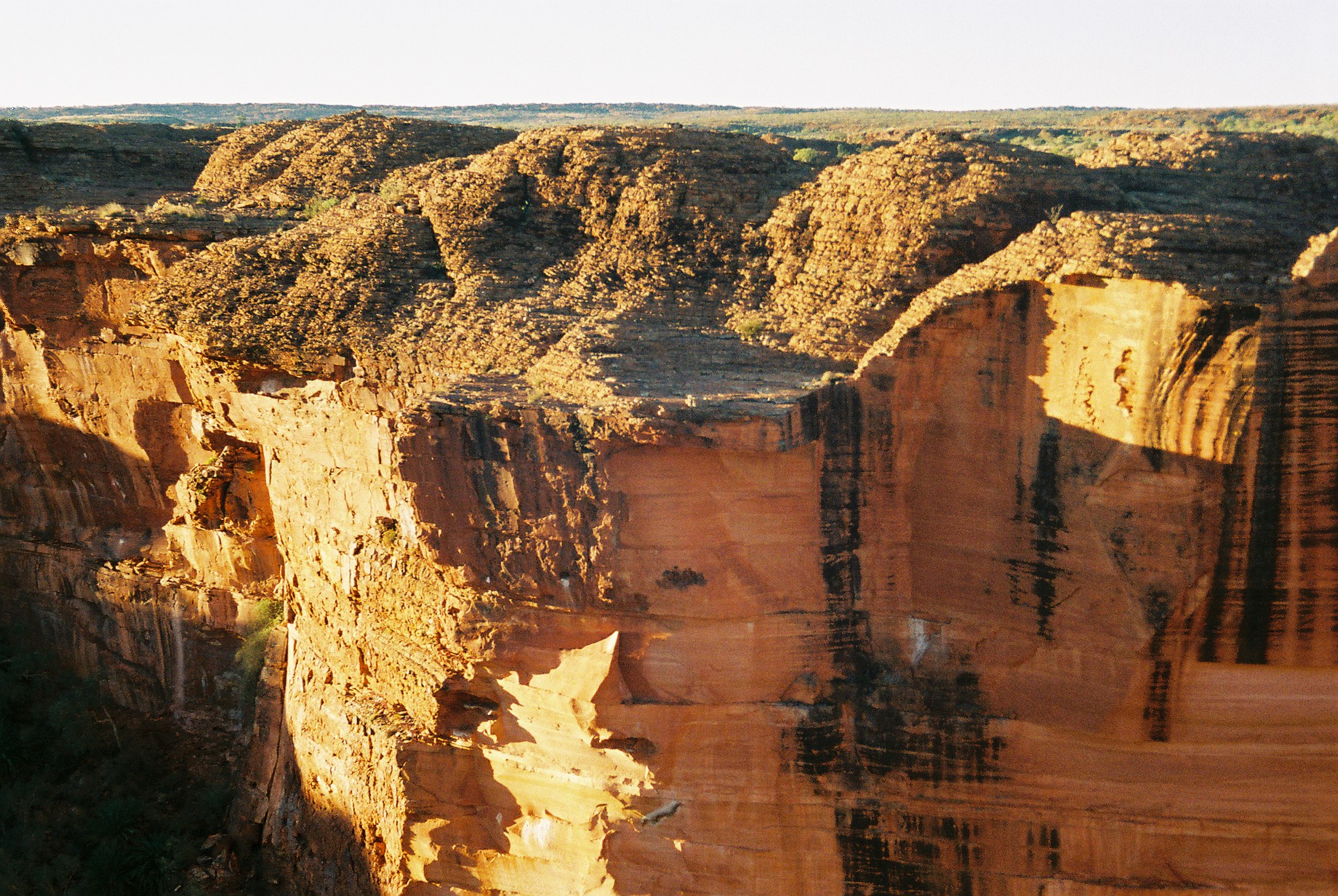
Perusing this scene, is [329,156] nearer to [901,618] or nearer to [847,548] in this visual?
[847,548]

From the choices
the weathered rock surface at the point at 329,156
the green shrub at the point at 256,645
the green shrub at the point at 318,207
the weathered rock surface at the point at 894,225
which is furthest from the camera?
the weathered rock surface at the point at 329,156

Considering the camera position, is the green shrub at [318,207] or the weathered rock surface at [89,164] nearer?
the green shrub at [318,207]

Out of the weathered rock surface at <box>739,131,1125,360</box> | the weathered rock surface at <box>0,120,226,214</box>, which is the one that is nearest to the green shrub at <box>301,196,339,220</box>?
the weathered rock surface at <box>0,120,226,214</box>

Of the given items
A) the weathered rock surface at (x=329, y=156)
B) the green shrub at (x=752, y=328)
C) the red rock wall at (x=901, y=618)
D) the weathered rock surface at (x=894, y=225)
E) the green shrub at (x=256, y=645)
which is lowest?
the green shrub at (x=256, y=645)

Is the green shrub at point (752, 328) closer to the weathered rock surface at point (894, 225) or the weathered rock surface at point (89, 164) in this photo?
the weathered rock surface at point (894, 225)

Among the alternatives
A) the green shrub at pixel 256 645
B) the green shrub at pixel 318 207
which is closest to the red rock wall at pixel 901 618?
the green shrub at pixel 256 645

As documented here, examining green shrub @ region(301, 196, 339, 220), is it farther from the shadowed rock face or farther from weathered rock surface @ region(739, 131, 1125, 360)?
weathered rock surface @ region(739, 131, 1125, 360)

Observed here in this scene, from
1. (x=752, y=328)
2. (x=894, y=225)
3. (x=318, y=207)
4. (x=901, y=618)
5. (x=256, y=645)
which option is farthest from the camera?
(x=318, y=207)

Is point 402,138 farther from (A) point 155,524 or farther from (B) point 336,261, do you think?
(A) point 155,524

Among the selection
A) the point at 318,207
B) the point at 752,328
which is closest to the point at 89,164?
the point at 318,207

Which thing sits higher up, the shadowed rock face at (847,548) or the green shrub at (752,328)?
the green shrub at (752,328)
